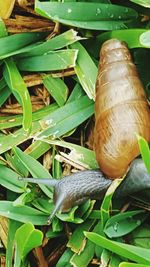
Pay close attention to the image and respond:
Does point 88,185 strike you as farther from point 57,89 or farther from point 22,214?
point 57,89

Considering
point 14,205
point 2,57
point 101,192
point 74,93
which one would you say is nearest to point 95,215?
point 101,192

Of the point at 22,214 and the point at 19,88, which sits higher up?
the point at 19,88

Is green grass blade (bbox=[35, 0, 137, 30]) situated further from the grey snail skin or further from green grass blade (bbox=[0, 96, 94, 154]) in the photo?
the grey snail skin

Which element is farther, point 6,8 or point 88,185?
point 6,8

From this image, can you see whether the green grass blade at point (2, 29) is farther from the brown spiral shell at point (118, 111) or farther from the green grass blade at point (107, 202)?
the green grass blade at point (107, 202)

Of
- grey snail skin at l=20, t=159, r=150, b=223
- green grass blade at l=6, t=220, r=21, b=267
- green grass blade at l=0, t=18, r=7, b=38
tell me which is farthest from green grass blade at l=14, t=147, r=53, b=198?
green grass blade at l=0, t=18, r=7, b=38

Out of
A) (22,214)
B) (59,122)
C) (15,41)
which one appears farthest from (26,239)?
(15,41)

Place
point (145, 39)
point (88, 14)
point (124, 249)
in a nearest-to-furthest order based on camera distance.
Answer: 1. point (124, 249)
2. point (145, 39)
3. point (88, 14)
